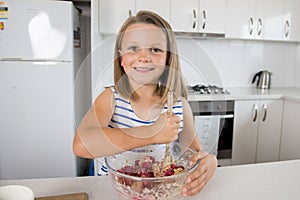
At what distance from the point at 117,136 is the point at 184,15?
67.0 inches

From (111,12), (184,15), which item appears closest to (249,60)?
(184,15)

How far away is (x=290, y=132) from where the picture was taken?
2.03m

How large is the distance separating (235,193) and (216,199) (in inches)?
2.4

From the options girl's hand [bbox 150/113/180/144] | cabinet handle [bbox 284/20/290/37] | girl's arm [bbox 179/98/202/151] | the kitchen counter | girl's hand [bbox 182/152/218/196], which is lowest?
the kitchen counter

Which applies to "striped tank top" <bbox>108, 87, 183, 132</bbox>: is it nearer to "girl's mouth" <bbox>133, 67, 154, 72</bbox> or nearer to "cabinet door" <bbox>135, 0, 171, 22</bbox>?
"girl's mouth" <bbox>133, 67, 154, 72</bbox>

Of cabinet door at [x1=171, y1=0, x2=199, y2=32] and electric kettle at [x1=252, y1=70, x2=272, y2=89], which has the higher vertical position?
cabinet door at [x1=171, y1=0, x2=199, y2=32]

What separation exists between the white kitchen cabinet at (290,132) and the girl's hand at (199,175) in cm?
165

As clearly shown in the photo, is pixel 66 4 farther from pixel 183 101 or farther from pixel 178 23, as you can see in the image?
Answer: pixel 183 101

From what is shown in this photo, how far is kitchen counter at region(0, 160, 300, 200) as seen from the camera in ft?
1.96

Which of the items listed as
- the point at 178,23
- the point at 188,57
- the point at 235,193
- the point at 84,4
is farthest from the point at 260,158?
the point at 84,4

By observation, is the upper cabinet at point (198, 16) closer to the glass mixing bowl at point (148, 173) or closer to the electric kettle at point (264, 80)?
the electric kettle at point (264, 80)

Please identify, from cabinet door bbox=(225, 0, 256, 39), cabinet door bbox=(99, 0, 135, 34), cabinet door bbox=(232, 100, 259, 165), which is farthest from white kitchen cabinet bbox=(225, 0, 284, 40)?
cabinet door bbox=(99, 0, 135, 34)

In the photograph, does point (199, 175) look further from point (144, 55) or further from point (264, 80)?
point (264, 80)

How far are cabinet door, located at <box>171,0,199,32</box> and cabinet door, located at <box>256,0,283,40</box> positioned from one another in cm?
60
